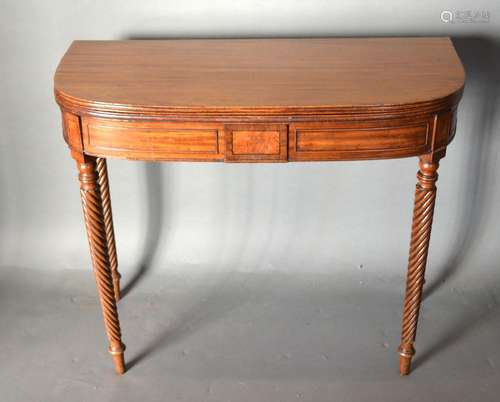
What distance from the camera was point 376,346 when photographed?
2.18 m

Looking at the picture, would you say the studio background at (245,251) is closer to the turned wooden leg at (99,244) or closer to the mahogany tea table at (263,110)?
the turned wooden leg at (99,244)

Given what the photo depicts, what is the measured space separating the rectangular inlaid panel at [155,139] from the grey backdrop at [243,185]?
0.60 m

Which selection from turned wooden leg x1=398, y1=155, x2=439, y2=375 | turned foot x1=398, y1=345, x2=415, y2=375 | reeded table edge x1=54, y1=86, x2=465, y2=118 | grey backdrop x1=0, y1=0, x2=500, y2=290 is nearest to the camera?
reeded table edge x1=54, y1=86, x2=465, y2=118

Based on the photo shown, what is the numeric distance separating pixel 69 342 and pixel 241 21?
3.47ft

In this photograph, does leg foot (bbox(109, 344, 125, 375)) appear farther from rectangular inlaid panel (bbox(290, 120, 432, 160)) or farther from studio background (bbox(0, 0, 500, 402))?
rectangular inlaid panel (bbox(290, 120, 432, 160))

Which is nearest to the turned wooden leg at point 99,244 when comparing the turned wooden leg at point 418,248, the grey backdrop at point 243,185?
the grey backdrop at point 243,185

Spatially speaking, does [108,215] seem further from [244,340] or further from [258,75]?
[258,75]

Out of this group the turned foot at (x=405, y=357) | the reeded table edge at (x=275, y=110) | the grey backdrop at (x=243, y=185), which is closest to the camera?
the reeded table edge at (x=275, y=110)

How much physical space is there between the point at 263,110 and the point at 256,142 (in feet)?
0.28

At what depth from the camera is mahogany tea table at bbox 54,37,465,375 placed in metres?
1.61

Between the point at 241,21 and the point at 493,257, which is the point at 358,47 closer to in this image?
the point at 241,21

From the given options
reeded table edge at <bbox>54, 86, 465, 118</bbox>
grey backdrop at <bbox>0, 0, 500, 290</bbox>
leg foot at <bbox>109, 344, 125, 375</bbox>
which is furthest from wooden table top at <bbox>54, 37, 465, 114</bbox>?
leg foot at <bbox>109, 344, 125, 375</bbox>

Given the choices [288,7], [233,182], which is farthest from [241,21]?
[233,182]

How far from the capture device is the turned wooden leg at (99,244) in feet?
5.82
